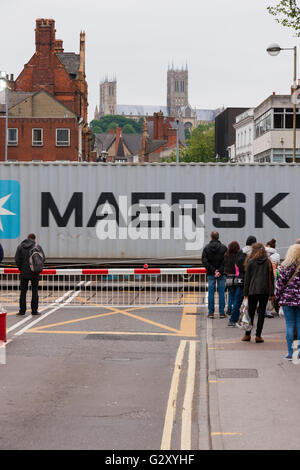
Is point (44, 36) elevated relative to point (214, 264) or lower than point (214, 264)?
elevated

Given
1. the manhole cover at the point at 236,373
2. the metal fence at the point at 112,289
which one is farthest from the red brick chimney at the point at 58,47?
the manhole cover at the point at 236,373

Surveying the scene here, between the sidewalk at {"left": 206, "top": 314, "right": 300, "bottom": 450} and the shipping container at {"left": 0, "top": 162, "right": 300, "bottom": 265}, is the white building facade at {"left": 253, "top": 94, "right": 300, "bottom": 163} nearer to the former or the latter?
the shipping container at {"left": 0, "top": 162, "right": 300, "bottom": 265}

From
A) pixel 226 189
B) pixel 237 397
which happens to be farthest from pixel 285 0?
pixel 237 397

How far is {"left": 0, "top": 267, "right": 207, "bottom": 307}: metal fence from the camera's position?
60.0ft

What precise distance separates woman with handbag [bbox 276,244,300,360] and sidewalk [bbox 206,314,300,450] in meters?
0.53

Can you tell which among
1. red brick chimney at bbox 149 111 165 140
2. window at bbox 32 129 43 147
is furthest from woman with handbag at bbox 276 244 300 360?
red brick chimney at bbox 149 111 165 140

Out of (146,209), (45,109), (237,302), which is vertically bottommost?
(237,302)

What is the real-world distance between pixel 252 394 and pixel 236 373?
1360mm

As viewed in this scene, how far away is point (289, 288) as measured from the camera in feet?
36.4

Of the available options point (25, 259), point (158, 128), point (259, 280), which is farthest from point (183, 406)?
point (158, 128)

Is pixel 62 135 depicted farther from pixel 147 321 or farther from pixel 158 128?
pixel 158 128

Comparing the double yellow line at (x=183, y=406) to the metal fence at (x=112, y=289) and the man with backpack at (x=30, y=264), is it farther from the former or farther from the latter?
the metal fence at (x=112, y=289)
